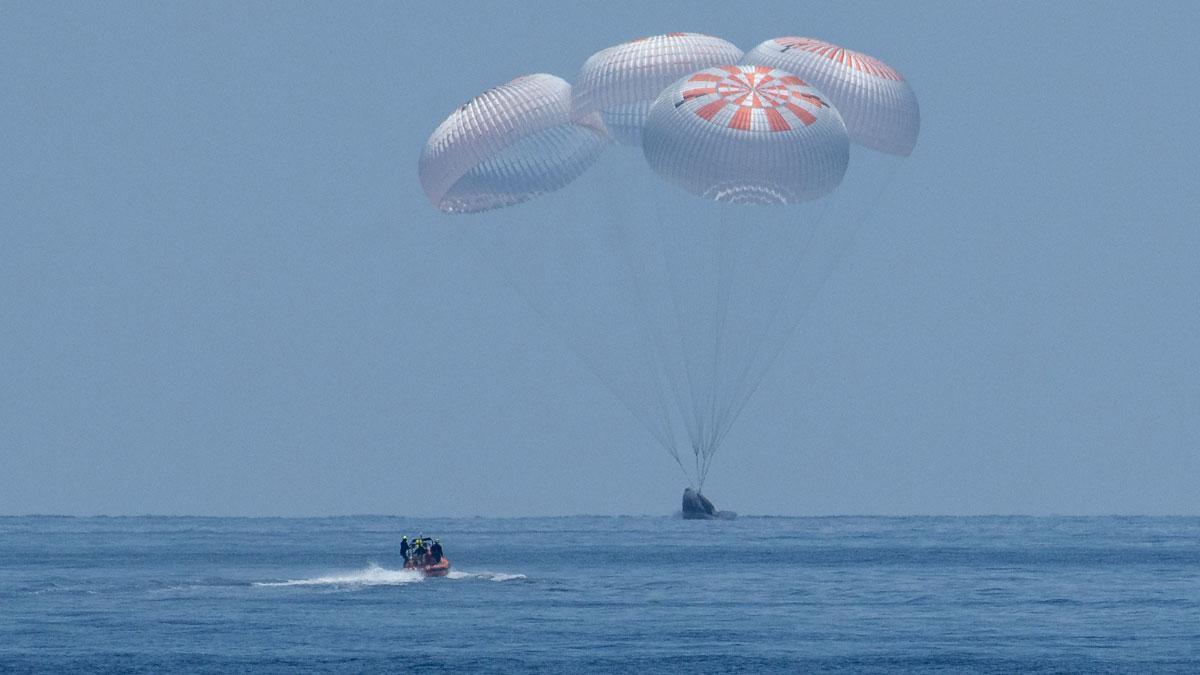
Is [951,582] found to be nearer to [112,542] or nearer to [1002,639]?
[1002,639]

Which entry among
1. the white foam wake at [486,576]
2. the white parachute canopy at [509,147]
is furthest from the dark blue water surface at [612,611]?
the white parachute canopy at [509,147]

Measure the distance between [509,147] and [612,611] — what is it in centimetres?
1125

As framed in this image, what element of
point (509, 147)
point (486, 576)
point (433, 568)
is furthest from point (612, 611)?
point (486, 576)

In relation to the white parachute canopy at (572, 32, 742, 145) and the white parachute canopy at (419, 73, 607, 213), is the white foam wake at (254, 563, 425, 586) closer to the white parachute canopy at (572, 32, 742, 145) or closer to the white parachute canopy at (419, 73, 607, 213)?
the white parachute canopy at (419, 73, 607, 213)

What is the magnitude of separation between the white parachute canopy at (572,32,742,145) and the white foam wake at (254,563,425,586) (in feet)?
52.3

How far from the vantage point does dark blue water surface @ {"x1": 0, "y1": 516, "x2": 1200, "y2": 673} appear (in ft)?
126

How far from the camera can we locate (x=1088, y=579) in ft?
196

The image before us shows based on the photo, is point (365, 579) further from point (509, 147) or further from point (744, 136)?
point (744, 136)

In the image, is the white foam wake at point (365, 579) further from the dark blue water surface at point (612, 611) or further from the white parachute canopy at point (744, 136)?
the white parachute canopy at point (744, 136)

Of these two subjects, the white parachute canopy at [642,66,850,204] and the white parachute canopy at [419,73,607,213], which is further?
the white parachute canopy at [419,73,607,213]

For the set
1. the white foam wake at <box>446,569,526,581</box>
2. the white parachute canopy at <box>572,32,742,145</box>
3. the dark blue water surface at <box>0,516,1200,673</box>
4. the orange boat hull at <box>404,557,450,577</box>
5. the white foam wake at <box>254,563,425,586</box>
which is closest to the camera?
the dark blue water surface at <box>0,516,1200,673</box>

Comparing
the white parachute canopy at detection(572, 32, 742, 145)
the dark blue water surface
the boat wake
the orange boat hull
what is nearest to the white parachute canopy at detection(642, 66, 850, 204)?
the white parachute canopy at detection(572, 32, 742, 145)

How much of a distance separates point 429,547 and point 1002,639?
20147 mm

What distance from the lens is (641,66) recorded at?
4653cm
